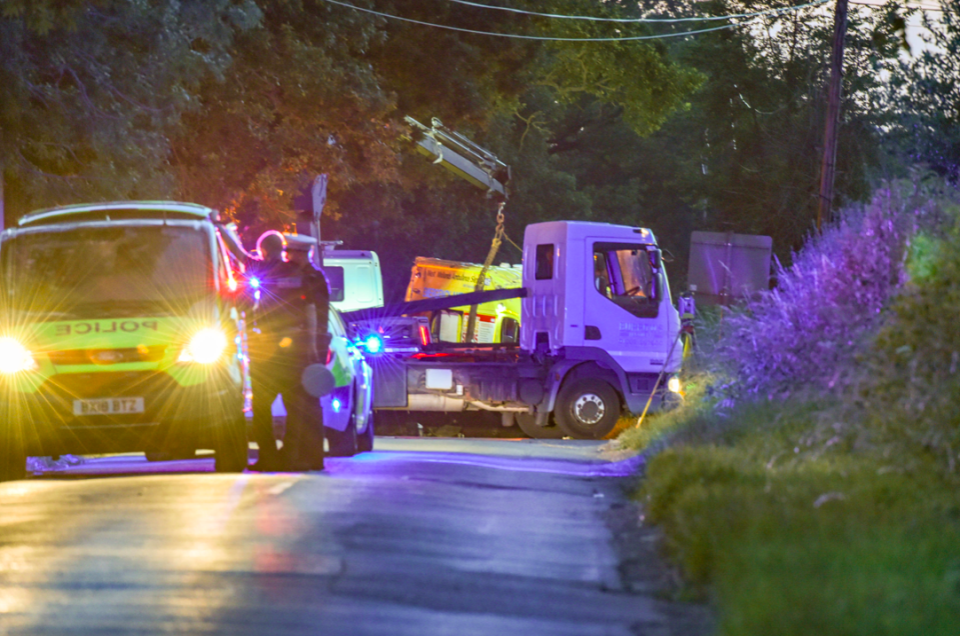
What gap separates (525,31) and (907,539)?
83.5ft

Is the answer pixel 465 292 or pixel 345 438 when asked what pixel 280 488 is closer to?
pixel 345 438

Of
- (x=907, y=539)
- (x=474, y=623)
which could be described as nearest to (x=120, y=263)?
(x=474, y=623)

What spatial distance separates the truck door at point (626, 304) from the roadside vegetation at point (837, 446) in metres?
4.10

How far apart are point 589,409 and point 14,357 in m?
10.4

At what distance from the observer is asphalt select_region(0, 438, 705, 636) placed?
6.02 meters

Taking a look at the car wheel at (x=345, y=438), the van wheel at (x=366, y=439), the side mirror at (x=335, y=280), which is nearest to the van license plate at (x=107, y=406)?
the side mirror at (x=335, y=280)

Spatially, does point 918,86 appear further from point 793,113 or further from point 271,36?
point 793,113

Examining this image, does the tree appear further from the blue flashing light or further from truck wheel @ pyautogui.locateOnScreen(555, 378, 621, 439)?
truck wheel @ pyautogui.locateOnScreen(555, 378, 621, 439)

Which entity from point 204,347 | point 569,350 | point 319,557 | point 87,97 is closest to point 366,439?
point 569,350

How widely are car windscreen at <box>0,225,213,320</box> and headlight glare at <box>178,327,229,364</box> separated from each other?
0.24 metres

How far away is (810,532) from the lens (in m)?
6.36

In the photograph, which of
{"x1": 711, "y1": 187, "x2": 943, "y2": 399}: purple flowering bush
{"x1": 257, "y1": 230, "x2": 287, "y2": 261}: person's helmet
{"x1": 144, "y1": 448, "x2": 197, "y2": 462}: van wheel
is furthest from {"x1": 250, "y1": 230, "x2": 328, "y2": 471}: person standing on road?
{"x1": 711, "y1": 187, "x2": 943, "y2": 399}: purple flowering bush

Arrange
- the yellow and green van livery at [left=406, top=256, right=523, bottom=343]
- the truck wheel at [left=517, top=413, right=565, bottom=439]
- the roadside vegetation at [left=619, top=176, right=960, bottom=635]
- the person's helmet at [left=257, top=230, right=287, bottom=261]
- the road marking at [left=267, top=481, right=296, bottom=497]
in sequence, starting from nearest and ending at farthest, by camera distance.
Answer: the roadside vegetation at [left=619, top=176, right=960, bottom=635] → the road marking at [left=267, top=481, right=296, bottom=497] → the person's helmet at [left=257, top=230, right=287, bottom=261] → the truck wheel at [left=517, top=413, right=565, bottom=439] → the yellow and green van livery at [left=406, top=256, right=523, bottom=343]

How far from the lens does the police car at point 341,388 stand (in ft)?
41.3
